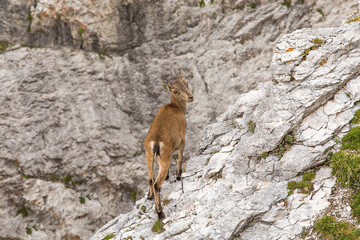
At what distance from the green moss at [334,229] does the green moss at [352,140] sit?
1983 mm

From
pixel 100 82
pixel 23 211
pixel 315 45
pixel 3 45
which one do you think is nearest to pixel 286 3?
pixel 315 45

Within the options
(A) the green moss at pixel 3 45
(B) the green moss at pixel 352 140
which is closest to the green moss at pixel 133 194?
(A) the green moss at pixel 3 45

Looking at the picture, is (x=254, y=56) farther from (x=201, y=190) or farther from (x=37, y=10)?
(x=37, y=10)

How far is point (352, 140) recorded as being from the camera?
29.3 ft

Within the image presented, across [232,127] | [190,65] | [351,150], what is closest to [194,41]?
[190,65]

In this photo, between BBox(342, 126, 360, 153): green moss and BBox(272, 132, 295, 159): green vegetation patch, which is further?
BBox(272, 132, 295, 159): green vegetation patch

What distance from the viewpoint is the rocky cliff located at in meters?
17.0

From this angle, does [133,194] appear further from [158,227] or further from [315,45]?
[315,45]

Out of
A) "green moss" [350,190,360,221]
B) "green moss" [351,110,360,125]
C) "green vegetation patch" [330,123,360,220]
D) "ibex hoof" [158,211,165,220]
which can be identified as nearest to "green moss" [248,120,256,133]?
"green vegetation patch" [330,123,360,220]

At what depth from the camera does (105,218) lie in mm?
17531

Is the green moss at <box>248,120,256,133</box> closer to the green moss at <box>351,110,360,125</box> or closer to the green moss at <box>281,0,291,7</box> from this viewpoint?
the green moss at <box>351,110,360,125</box>

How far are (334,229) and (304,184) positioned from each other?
4.45ft

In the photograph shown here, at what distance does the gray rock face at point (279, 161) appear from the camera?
871 cm

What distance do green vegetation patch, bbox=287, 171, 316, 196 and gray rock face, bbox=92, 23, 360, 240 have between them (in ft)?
0.42
